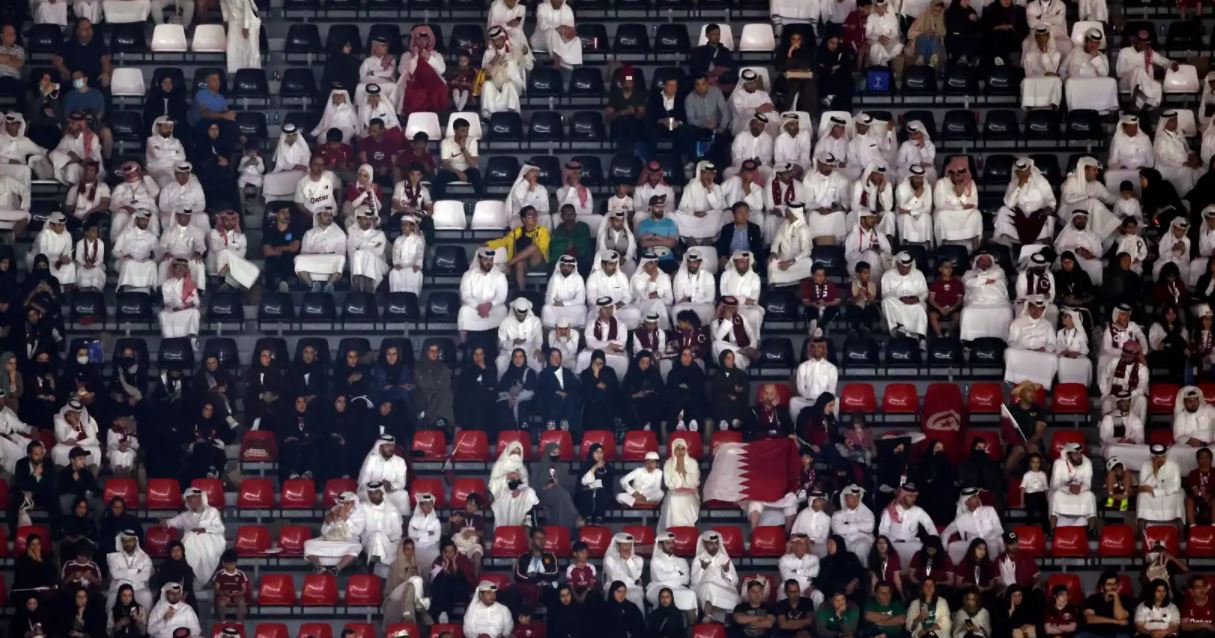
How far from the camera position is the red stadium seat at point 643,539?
29703mm

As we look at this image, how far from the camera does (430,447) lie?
101ft

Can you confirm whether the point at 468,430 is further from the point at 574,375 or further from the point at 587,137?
the point at 587,137

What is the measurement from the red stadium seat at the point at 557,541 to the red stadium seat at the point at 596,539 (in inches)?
7.6

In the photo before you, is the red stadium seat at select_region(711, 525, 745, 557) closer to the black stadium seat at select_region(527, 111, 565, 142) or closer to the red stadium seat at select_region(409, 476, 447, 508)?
the red stadium seat at select_region(409, 476, 447, 508)

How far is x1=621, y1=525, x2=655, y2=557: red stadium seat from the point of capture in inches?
1169

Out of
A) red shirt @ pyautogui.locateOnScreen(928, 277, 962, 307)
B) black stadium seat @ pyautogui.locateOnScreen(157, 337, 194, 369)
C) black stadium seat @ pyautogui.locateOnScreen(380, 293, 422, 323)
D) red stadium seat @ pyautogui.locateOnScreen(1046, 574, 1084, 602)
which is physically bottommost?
red stadium seat @ pyautogui.locateOnScreen(1046, 574, 1084, 602)

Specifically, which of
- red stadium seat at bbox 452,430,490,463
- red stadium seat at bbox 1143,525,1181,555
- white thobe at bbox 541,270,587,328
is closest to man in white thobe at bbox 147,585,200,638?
red stadium seat at bbox 452,430,490,463

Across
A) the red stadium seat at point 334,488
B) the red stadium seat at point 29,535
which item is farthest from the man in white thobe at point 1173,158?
the red stadium seat at point 29,535

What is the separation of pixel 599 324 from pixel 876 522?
14.7 ft

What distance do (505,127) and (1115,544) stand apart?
34.2 feet

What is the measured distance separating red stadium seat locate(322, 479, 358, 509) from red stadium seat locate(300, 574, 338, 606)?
1242 mm

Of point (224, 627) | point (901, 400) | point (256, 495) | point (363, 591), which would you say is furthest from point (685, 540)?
point (224, 627)

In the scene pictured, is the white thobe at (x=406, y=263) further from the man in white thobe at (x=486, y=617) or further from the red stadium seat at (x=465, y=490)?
the man in white thobe at (x=486, y=617)

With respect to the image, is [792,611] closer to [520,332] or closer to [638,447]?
[638,447]
